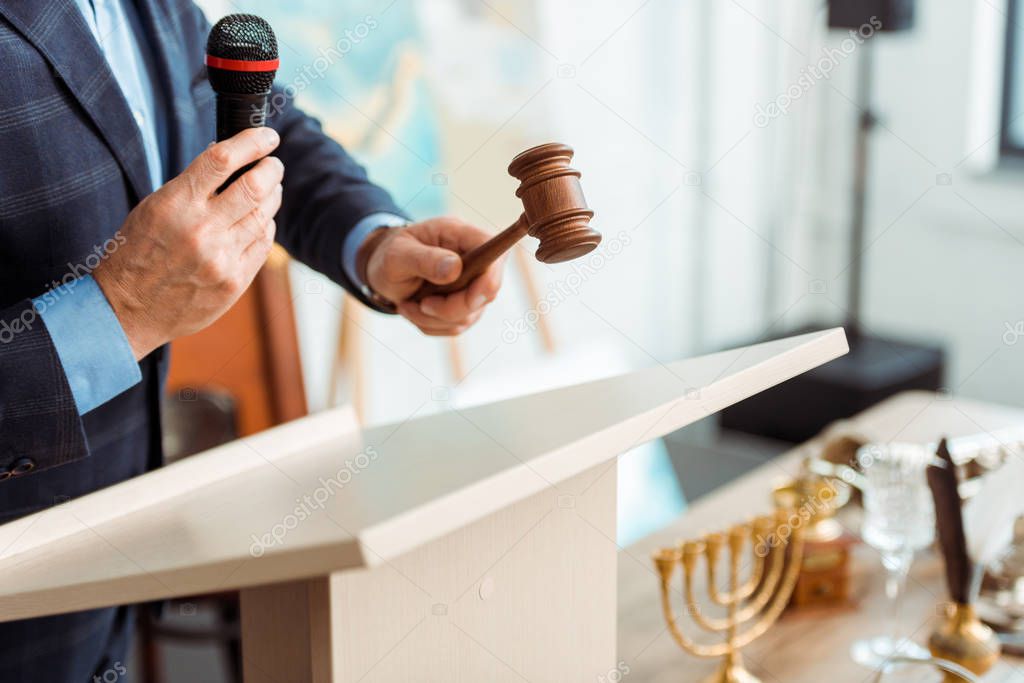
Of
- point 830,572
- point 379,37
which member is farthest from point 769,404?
point 830,572

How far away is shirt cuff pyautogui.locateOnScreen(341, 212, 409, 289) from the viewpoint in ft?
5.26

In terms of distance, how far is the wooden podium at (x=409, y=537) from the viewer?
74 cm

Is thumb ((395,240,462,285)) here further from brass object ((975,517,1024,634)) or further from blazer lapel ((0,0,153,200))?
brass object ((975,517,1024,634))

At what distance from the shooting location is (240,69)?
43.4 inches

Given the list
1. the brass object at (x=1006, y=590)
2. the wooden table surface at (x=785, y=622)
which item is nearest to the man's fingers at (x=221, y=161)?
the wooden table surface at (x=785, y=622)

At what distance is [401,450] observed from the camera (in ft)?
3.31

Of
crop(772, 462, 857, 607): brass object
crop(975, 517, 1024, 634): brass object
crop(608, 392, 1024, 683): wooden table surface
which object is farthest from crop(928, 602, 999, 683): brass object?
crop(772, 462, 857, 607): brass object

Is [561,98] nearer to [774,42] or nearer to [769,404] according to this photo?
[774,42]

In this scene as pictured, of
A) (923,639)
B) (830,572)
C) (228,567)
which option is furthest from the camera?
(830,572)

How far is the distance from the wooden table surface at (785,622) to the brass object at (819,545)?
0.03 m

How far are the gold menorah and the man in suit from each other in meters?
0.47

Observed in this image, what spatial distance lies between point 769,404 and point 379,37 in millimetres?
2228

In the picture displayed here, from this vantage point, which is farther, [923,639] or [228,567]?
[923,639]

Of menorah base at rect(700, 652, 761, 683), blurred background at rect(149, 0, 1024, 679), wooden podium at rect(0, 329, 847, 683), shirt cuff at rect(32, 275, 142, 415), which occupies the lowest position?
menorah base at rect(700, 652, 761, 683)
